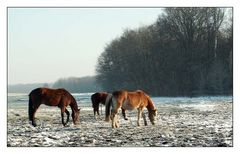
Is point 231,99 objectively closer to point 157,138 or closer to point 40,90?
point 157,138

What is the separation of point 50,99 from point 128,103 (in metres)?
2.51

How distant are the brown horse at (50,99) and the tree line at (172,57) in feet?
3.83

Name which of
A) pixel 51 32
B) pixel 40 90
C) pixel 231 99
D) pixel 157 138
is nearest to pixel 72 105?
pixel 40 90

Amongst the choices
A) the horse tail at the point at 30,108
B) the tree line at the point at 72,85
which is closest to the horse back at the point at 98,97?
the tree line at the point at 72,85

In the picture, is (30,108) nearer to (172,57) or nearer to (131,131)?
(131,131)

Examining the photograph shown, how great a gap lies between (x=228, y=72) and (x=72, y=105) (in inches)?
204

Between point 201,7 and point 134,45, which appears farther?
point 134,45

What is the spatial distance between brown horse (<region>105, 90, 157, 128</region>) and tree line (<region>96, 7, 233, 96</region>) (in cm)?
105

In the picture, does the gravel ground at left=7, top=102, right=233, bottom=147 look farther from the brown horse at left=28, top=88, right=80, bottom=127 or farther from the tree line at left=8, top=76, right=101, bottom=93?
the tree line at left=8, top=76, right=101, bottom=93

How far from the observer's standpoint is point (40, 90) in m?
15.4

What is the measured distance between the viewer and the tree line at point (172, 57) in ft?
52.4

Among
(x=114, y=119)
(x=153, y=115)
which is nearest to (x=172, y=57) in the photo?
(x=153, y=115)

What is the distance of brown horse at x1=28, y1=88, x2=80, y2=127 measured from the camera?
1538cm

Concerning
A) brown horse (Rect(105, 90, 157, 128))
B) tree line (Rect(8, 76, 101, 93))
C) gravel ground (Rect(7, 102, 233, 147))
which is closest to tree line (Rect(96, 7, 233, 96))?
tree line (Rect(8, 76, 101, 93))
